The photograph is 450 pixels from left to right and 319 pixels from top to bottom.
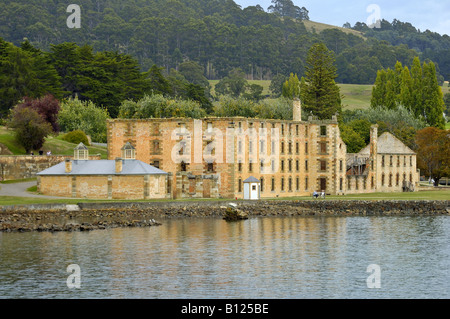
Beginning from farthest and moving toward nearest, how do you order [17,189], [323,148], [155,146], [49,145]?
[49,145], [323,148], [155,146], [17,189]

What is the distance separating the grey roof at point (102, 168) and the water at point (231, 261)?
12634 mm

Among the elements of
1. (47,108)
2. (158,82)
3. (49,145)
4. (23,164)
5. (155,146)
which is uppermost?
(158,82)

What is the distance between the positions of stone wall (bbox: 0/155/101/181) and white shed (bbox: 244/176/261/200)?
797 inches

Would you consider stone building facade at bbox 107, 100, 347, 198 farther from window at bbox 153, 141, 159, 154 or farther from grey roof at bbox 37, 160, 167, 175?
grey roof at bbox 37, 160, 167, 175

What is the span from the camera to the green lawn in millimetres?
112500

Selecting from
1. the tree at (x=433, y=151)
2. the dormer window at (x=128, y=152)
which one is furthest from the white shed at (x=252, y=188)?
the tree at (x=433, y=151)

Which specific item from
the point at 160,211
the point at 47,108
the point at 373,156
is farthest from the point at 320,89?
the point at 160,211

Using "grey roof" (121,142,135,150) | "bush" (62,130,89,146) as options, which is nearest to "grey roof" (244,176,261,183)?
"grey roof" (121,142,135,150)

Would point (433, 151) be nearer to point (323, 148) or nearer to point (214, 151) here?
point (323, 148)

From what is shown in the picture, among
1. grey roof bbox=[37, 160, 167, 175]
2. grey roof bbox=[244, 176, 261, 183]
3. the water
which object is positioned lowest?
the water

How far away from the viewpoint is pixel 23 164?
105 m

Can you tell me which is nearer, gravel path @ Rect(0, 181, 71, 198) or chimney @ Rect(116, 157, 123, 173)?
gravel path @ Rect(0, 181, 71, 198)

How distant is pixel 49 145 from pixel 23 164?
13581 millimetres

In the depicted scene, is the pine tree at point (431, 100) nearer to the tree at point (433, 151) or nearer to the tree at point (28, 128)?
the tree at point (433, 151)
